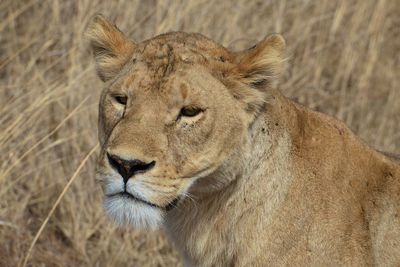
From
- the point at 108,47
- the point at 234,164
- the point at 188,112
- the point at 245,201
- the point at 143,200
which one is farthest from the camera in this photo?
the point at 108,47

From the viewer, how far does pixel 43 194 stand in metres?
5.88

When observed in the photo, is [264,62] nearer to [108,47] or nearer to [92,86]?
[108,47]

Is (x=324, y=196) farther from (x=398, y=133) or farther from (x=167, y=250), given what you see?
(x=398, y=133)

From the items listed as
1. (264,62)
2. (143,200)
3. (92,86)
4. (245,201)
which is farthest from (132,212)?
(92,86)

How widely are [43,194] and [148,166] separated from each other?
2938mm

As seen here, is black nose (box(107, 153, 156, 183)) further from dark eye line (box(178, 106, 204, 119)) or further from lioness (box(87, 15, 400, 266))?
dark eye line (box(178, 106, 204, 119))

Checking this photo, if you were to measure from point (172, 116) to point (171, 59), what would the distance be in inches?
9.7

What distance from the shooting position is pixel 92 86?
5941mm

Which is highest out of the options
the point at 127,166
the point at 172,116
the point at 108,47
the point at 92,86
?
the point at 108,47

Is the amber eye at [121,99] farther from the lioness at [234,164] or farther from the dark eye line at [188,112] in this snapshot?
the dark eye line at [188,112]

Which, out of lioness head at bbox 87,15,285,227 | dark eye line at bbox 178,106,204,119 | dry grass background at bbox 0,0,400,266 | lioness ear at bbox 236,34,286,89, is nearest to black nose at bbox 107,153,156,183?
lioness head at bbox 87,15,285,227

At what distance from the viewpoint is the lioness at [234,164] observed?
3.19 metres

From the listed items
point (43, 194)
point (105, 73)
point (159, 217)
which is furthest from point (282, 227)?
point (43, 194)

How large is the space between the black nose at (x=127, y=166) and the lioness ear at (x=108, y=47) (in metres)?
0.64
